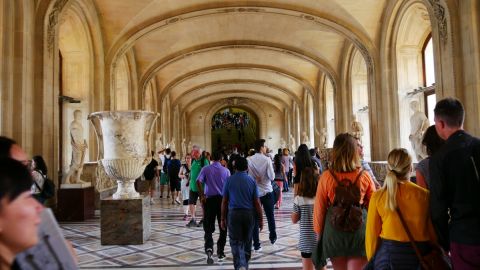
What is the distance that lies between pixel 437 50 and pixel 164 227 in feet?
20.3

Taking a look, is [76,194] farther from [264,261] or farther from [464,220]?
[464,220]

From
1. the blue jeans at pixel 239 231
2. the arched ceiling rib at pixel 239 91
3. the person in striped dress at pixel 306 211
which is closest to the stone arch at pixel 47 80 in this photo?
the blue jeans at pixel 239 231

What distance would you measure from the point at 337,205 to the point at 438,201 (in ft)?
2.28

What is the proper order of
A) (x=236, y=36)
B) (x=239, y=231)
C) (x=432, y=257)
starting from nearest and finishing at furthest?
(x=432, y=257)
(x=239, y=231)
(x=236, y=36)

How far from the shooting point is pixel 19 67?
7.92 meters

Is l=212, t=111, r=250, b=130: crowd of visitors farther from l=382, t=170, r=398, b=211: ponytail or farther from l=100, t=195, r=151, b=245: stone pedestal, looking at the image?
l=382, t=170, r=398, b=211: ponytail

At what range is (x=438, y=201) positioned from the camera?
6.98ft

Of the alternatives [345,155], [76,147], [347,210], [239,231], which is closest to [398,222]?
[347,210]

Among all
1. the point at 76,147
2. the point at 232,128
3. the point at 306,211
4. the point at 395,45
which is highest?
the point at 232,128

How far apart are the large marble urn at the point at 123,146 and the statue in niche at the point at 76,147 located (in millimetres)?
2050

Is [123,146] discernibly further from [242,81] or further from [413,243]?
[242,81]

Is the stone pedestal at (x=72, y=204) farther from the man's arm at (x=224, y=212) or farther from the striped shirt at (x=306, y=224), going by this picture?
the striped shirt at (x=306, y=224)

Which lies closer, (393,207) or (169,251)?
(393,207)

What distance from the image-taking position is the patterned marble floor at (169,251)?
491 cm
